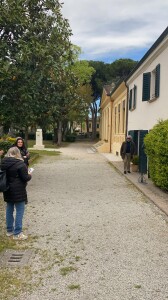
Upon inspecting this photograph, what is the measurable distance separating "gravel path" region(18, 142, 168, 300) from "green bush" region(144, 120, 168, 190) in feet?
2.66

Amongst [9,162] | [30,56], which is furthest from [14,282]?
[30,56]

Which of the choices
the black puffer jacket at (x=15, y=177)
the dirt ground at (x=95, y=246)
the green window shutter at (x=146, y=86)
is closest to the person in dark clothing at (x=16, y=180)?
the black puffer jacket at (x=15, y=177)

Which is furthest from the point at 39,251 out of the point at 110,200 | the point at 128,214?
the point at 110,200

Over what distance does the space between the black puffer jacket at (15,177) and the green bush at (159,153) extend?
519 centimetres

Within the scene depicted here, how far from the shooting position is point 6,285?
14.5 feet

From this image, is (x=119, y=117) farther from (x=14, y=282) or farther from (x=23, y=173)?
(x=14, y=282)

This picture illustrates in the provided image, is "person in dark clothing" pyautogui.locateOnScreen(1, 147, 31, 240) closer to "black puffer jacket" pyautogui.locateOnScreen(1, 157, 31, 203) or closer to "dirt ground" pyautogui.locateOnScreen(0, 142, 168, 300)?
"black puffer jacket" pyautogui.locateOnScreen(1, 157, 31, 203)

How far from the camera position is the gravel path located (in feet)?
14.3

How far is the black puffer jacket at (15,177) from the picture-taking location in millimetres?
6156

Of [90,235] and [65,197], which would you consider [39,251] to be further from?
[65,197]

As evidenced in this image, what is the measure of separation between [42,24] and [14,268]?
9.42m

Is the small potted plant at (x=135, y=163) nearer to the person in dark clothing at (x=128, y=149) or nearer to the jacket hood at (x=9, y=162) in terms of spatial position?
the person in dark clothing at (x=128, y=149)

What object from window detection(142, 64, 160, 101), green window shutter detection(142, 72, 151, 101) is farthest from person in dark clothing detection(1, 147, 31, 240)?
→ green window shutter detection(142, 72, 151, 101)

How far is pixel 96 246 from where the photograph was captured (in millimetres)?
6035
